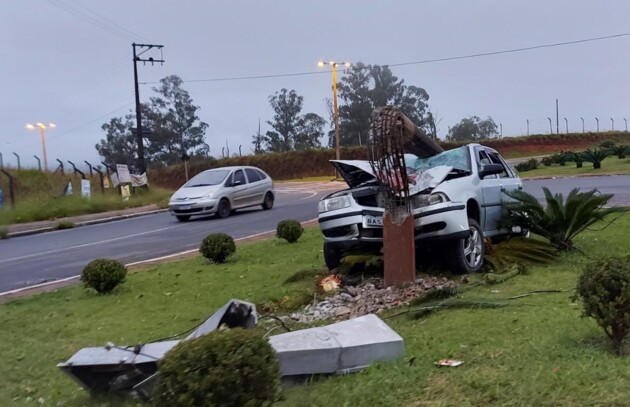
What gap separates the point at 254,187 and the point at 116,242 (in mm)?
7264

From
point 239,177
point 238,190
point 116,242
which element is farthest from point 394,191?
point 239,177

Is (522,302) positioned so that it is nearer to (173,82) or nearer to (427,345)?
(427,345)

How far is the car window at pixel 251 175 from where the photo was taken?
22.2m

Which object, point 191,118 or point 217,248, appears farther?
point 191,118

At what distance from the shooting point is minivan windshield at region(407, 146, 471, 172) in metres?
8.41

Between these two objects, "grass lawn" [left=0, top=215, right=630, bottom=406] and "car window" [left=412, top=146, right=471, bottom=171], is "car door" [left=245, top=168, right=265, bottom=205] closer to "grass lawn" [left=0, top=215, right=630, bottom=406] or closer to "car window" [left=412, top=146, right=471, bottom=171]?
"grass lawn" [left=0, top=215, right=630, bottom=406]

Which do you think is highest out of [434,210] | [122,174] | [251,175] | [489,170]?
[122,174]

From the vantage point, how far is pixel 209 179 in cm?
2134

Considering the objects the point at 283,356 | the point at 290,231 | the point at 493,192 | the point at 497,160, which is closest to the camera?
the point at 283,356

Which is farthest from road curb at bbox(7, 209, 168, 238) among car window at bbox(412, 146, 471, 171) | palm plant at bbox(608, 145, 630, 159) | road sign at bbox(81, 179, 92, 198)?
palm plant at bbox(608, 145, 630, 159)

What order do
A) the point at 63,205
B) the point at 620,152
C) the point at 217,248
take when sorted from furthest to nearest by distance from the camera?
1. the point at 620,152
2. the point at 63,205
3. the point at 217,248

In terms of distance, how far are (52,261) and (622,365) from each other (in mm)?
11428

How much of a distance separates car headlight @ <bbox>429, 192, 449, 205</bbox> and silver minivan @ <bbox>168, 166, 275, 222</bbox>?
44.1 feet

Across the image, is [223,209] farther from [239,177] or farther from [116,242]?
[116,242]
